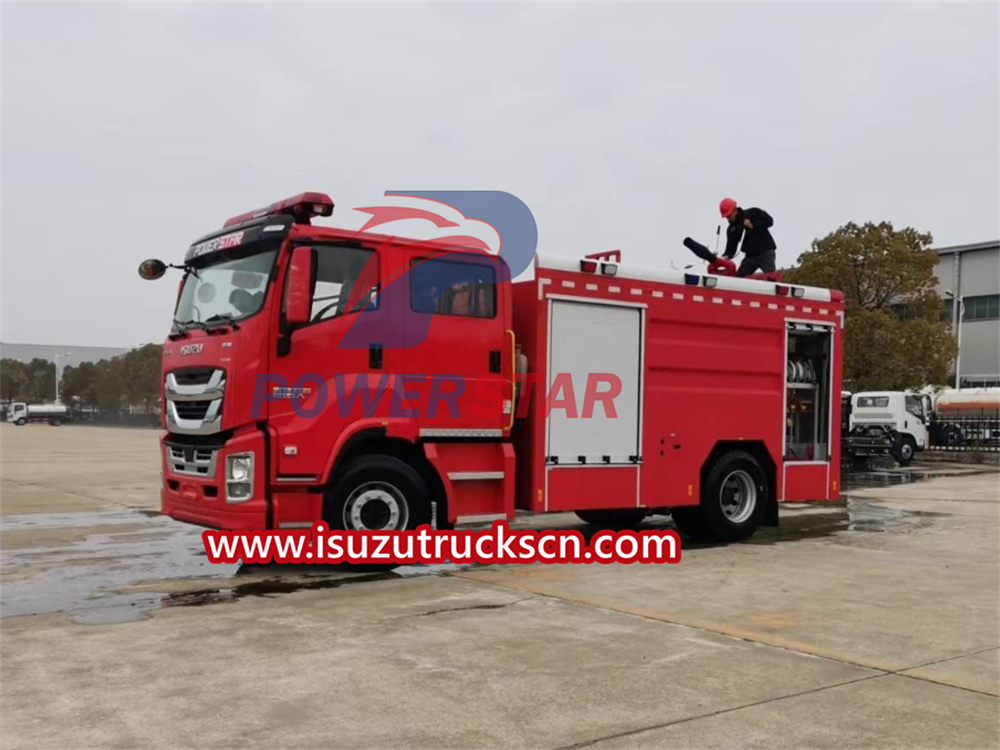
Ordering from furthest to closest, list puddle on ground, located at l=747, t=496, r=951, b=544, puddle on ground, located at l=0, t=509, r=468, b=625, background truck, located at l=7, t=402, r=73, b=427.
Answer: background truck, located at l=7, t=402, r=73, b=427 → puddle on ground, located at l=747, t=496, r=951, b=544 → puddle on ground, located at l=0, t=509, r=468, b=625

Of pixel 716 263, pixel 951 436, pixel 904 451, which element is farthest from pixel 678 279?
pixel 951 436

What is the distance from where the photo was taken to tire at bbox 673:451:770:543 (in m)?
9.98

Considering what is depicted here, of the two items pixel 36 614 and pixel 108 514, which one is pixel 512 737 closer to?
pixel 36 614

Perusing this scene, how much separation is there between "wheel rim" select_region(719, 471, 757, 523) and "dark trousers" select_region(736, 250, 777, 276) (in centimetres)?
248

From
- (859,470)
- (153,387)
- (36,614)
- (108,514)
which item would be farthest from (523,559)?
(153,387)

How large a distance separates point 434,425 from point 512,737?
13.6 feet

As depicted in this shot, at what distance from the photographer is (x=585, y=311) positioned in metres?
8.98

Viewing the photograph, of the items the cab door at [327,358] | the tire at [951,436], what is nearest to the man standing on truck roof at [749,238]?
the cab door at [327,358]

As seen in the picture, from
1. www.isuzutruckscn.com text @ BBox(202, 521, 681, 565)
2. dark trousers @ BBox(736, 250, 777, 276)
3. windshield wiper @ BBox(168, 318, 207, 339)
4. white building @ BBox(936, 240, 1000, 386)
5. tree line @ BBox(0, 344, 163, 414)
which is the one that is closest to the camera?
www.isuzutruckscn.com text @ BBox(202, 521, 681, 565)

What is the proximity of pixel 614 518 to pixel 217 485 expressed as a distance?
542 cm

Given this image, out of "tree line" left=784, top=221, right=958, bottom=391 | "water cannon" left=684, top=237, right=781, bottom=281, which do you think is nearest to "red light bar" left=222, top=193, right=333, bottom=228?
"water cannon" left=684, top=237, right=781, bottom=281

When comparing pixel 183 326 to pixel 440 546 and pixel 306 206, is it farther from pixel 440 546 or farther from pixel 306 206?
pixel 440 546

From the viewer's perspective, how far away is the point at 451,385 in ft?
26.5

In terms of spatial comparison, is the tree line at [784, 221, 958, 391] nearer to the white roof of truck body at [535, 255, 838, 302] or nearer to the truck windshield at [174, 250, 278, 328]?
the white roof of truck body at [535, 255, 838, 302]
